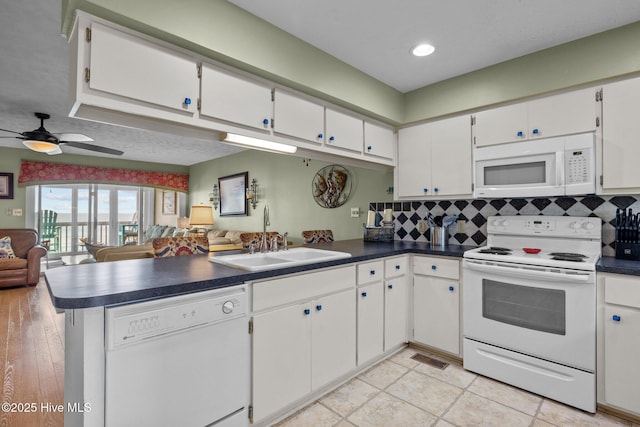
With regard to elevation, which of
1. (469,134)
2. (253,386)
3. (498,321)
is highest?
(469,134)

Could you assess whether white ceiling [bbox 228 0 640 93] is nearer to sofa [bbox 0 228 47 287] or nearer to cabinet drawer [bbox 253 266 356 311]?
cabinet drawer [bbox 253 266 356 311]

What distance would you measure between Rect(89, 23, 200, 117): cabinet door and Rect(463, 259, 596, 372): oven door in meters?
2.21

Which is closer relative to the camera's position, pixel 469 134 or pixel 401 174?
pixel 469 134

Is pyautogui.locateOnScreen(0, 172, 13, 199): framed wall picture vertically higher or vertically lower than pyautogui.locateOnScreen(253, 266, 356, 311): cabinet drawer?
higher

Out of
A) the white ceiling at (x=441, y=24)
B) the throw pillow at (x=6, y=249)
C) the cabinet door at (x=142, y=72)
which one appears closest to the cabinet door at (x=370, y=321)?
the cabinet door at (x=142, y=72)

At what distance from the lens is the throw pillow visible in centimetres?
492

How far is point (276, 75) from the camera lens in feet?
6.60

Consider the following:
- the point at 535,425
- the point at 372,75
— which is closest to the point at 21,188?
the point at 372,75

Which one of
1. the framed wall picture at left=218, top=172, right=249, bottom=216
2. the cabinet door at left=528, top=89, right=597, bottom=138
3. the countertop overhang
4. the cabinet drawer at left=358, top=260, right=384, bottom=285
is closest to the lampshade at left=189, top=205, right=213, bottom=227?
the framed wall picture at left=218, top=172, right=249, bottom=216

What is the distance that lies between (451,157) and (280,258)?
5.79 ft

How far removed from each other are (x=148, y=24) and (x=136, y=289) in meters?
1.24

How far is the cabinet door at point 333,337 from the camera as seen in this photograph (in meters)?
1.90

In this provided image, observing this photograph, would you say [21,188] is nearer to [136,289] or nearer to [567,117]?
[136,289]

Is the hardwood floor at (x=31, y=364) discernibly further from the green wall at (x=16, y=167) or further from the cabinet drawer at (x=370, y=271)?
the green wall at (x=16, y=167)
